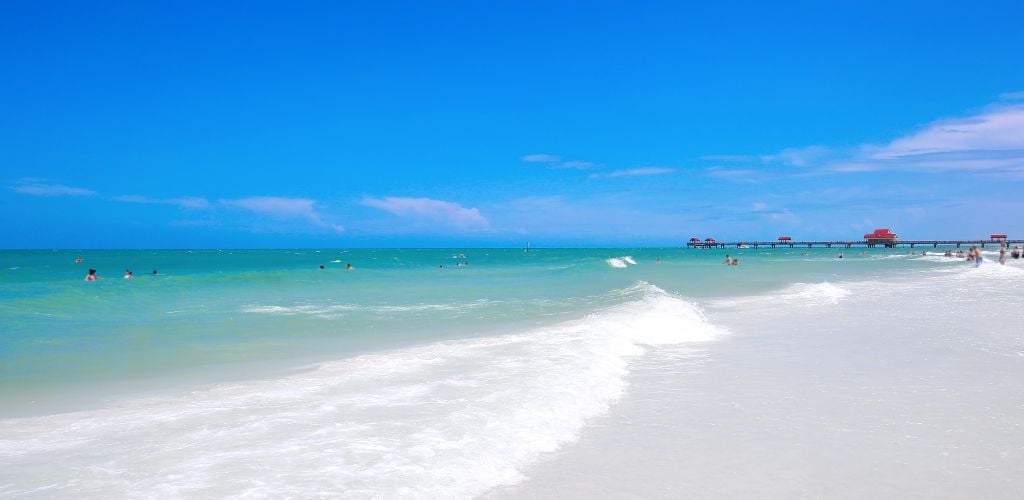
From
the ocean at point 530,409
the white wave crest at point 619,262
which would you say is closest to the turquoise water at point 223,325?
the ocean at point 530,409

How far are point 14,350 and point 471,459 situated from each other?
39.5ft

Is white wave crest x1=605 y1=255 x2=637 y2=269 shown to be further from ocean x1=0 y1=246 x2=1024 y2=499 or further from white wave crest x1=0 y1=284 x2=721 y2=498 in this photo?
white wave crest x1=0 y1=284 x2=721 y2=498

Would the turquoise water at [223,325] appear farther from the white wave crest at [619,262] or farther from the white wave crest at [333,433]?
the white wave crest at [619,262]

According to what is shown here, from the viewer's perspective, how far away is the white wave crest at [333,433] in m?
4.55

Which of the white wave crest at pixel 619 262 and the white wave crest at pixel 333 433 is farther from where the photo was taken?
the white wave crest at pixel 619 262

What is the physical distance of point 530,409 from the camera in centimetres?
650

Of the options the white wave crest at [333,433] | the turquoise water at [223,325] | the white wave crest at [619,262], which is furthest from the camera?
the white wave crest at [619,262]

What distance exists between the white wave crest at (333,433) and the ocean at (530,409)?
3 cm

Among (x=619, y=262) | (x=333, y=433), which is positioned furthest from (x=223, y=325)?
(x=619, y=262)

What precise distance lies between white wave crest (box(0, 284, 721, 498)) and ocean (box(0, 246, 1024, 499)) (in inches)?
1.2

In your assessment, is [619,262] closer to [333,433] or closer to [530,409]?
[530,409]

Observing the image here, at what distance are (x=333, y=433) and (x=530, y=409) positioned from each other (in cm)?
206

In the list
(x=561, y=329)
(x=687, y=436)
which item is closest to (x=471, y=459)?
(x=687, y=436)

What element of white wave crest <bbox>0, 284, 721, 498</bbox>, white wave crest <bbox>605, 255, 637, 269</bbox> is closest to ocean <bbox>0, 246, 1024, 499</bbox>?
white wave crest <bbox>0, 284, 721, 498</bbox>
